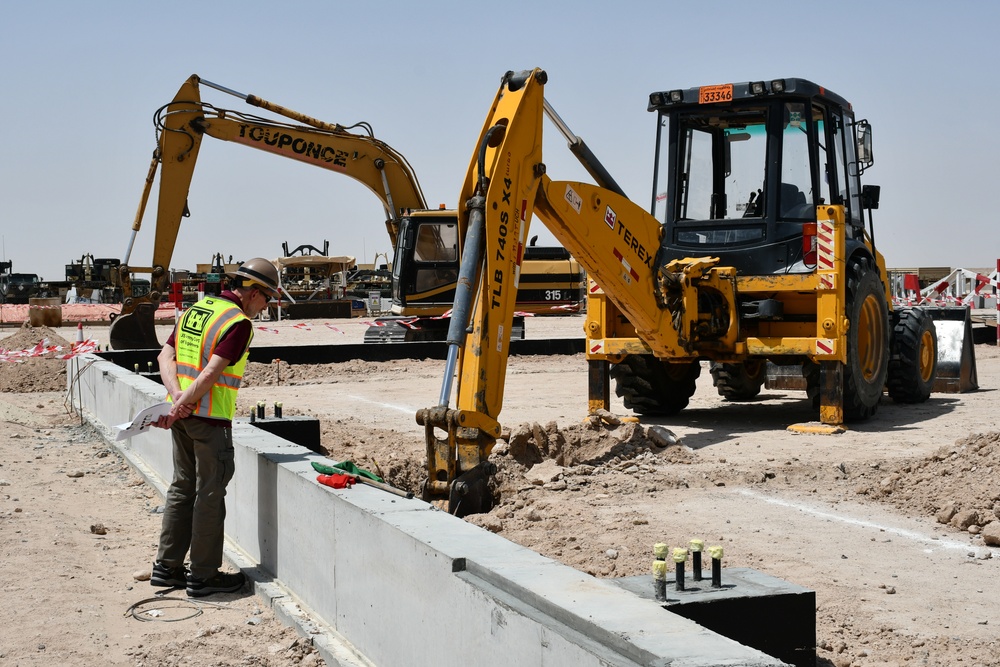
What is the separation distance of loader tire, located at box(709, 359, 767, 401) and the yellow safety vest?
8434mm

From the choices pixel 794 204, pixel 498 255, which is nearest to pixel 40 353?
pixel 794 204

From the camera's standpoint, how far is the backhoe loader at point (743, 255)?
10.3 meters

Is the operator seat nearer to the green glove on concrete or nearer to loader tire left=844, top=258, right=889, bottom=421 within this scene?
loader tire left=844, top=258, right=889, bottom=421

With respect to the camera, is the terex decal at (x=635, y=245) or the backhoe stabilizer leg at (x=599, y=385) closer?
the terex decal at (x=635, y=245)

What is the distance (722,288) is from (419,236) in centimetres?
1063

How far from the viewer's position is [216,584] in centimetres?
583

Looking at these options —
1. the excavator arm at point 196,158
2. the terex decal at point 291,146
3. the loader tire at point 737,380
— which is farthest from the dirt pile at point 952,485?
the terex decal at point 291,146

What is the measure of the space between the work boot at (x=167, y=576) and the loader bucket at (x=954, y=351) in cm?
1096

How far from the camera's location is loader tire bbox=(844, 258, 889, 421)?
11.1 meters

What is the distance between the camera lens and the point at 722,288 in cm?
1109

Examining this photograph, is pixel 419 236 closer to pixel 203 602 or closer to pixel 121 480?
pixel 121 480

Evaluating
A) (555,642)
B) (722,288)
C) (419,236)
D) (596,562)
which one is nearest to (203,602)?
(596,562)

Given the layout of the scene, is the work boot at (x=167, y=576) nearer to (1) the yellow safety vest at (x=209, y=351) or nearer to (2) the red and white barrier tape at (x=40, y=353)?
(1) the yellow safety vest at (x=209, y=351)

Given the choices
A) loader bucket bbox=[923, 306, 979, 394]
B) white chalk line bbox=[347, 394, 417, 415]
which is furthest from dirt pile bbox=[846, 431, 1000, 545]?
loader bucket bbox=[923, 306, 979, 394]
